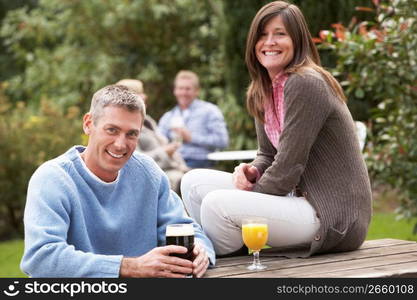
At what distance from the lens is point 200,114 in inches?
285

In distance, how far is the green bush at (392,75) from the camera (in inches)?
194

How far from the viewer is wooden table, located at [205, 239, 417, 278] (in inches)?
110

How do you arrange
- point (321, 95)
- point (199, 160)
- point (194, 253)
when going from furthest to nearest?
point (199, 160) → point (321, 95) → point (194, 253)

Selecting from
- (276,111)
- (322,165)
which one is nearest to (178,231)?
(322,165)

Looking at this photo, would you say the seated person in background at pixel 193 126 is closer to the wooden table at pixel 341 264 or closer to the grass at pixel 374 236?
the grass at pixel 374 236

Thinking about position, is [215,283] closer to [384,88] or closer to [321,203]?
[321,203]

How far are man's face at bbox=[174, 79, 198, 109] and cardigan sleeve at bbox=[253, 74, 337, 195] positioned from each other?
4.16 metres

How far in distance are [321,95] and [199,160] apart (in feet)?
13.4

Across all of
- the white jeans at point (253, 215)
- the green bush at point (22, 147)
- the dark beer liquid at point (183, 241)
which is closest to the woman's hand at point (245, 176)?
the white jeans at point (253, 215)

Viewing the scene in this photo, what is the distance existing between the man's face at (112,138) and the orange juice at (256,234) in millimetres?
565

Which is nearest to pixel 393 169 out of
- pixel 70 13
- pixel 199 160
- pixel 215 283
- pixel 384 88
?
pixel 384 88

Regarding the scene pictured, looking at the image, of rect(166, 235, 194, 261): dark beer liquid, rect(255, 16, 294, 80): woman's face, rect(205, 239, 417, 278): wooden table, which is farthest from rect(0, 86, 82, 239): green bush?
rect(166, 235, 194, 261): dark beer liquid

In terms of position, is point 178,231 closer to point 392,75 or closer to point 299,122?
point 299,122

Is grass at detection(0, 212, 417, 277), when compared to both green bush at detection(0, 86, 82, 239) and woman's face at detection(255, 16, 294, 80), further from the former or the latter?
woman's face at detection(255, 16, 294, 80)
